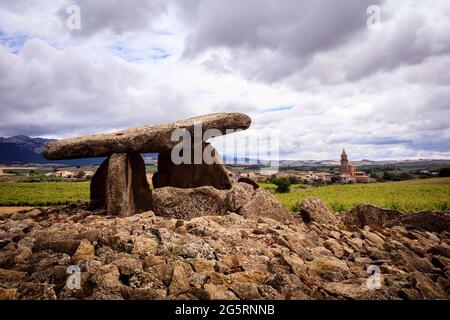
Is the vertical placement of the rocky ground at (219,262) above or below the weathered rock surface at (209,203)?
below

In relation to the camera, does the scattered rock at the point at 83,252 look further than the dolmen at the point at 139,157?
No

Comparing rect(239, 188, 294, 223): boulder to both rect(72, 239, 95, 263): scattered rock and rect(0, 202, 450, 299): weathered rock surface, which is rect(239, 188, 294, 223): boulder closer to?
rect(0, 202, 450, 299): weathered rock surface

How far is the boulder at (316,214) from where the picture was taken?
1235cm

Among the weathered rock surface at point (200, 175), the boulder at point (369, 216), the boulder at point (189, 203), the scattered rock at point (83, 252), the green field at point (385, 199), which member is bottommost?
the green field at point (385, 199)

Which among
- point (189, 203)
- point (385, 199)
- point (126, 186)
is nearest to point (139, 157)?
point (126, 186)

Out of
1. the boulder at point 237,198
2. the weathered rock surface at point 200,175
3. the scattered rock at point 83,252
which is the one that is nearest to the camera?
the scattered rock at point 83,252

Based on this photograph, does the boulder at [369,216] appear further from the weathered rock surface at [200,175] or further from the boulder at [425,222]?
the weathered rock surface at [200,175]

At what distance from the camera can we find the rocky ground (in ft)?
18.8

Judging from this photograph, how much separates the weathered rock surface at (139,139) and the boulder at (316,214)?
398 cm

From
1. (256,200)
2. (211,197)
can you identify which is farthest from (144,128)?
(256,200)

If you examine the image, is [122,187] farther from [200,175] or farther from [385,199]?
[385,199]

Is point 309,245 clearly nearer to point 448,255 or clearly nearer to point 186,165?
point 448,255

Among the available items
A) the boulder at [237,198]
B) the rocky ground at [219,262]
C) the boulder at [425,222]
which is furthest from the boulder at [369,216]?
the boulder at [237,198]

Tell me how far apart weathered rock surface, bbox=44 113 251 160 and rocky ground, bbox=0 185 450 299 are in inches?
193
